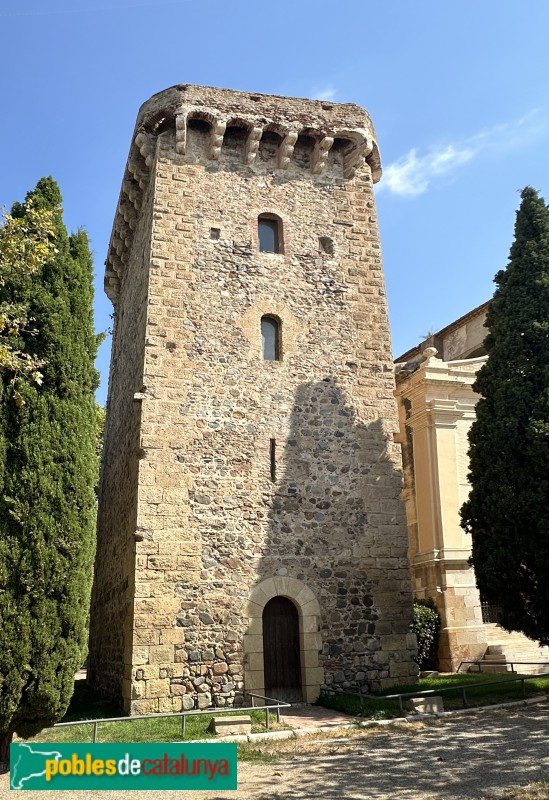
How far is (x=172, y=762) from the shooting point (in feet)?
23.6

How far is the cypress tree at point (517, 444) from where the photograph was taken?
40.1 ft

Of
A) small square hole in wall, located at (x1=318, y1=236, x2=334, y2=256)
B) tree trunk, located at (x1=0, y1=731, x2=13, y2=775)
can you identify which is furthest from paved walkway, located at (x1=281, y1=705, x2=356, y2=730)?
small square hole in wall, located at (x1=318, y1=236, x2=334, y2=256)

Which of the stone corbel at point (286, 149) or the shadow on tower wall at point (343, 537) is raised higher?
the stone corbel at point (286, 149)

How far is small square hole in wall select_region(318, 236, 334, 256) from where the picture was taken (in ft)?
51.3

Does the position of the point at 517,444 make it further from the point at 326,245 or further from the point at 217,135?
the point at 217,135

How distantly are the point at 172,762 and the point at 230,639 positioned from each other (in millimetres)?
5073

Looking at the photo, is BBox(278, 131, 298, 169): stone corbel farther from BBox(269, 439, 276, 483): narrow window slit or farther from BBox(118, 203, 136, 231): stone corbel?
BBox(269, 439, 276, 483): narrow window slit

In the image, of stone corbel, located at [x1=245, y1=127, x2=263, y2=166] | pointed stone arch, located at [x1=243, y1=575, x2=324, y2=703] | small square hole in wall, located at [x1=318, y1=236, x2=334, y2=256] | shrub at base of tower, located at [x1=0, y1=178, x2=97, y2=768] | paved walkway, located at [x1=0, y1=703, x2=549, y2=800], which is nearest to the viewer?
paved walkway, located at [x1=0, y1=703, x2=549, y2=800]

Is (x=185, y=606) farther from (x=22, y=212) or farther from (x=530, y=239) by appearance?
(x=530, y=239)

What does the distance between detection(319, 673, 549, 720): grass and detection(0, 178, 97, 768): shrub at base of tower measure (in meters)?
4.96

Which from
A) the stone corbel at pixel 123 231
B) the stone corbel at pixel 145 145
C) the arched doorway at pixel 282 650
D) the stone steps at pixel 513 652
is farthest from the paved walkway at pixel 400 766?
the stone corbel at pixel 123 231

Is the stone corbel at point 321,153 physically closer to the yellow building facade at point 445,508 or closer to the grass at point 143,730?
the yellow building facade at point 445,508

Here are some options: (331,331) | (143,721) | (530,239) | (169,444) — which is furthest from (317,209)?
(143,721)

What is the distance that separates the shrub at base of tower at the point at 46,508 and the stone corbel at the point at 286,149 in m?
7.21
